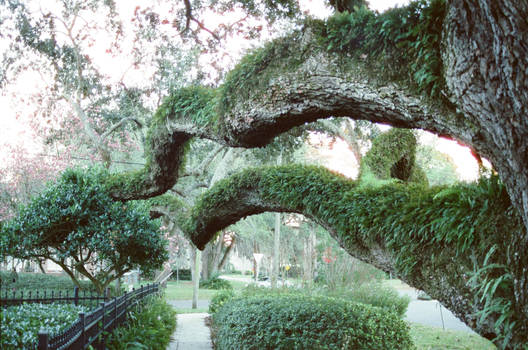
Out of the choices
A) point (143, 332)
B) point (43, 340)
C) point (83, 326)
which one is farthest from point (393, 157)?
point (43, 340)

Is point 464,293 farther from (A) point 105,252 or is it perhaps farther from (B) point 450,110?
(A) point 105,252

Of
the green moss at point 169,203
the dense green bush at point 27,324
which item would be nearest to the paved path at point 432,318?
the green moss at point 169,203

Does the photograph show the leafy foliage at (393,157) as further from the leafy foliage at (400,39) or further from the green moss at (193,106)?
the leafy foliage at (400,39)

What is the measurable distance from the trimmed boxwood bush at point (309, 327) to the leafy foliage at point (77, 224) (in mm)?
2470

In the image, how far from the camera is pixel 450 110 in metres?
3.33

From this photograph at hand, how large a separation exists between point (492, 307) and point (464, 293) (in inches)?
15.5

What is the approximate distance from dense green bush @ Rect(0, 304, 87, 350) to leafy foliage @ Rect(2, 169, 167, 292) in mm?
1368

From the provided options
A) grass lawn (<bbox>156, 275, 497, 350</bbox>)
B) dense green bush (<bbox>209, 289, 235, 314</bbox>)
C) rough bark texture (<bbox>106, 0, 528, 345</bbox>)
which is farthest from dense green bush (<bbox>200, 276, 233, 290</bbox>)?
rough bark texture (<bbox>106, 0, 528, 345</bbox>)

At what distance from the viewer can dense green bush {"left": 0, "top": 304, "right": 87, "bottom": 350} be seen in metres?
4.28

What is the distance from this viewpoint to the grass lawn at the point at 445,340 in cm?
Result: 1045

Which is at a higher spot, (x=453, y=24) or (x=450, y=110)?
(x=453, y=24)

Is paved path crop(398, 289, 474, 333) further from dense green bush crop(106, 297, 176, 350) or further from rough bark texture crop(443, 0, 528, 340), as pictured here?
rough bark texture crop(443, 0, 528, 340)

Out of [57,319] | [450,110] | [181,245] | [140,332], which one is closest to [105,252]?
[140,332]

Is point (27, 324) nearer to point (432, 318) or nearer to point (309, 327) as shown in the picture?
point (309, 327)
